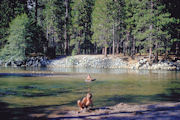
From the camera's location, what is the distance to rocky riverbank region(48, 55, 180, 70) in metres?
39.9

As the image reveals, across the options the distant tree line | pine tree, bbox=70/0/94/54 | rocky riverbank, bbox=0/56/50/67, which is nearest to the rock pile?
rocky riverbank, bbox=0/56/50/67

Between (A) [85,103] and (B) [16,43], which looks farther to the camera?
(B) [16,43]

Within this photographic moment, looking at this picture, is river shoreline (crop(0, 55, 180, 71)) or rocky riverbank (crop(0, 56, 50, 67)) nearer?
river shoreline (crop(0, 55, 180, 71))

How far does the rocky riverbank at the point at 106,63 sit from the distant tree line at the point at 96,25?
6.94 feet

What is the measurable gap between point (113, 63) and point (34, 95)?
2999 centimetres

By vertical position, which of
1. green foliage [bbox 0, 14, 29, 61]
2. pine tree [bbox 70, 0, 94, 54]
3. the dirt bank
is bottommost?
the dirt bank

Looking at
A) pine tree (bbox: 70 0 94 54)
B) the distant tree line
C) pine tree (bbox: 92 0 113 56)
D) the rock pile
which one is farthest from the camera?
pine tree (bbox: 70 0 94 54)

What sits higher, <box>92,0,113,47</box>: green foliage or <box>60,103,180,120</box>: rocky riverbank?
<box>92,0,113,47</box>: green foliage

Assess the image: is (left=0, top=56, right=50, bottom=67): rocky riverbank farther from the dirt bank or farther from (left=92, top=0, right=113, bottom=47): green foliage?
the dirt bank

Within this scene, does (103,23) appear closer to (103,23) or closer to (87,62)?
(103,23)

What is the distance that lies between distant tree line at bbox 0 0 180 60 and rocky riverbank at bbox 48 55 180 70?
2.12 metres

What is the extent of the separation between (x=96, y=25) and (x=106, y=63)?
32.0ft

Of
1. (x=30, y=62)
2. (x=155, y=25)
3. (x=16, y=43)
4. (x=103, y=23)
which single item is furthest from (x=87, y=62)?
(x=155, y=25)

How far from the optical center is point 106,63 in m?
44.5
